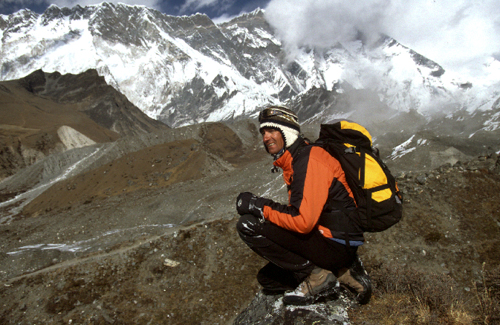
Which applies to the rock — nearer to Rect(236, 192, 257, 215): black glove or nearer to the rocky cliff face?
Rect(236, 192, 257, 215): black glove

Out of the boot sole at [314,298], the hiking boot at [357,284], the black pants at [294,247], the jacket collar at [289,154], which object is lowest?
the hiking boot at [357,284]

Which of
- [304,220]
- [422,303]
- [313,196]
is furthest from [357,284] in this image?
[313,196]

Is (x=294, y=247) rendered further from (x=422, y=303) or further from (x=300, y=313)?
(x=422, y=303)

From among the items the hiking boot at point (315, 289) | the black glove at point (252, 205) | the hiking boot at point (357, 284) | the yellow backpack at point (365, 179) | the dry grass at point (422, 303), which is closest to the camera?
the yellow backpack at point (365, 179)

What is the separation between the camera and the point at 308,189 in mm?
3371

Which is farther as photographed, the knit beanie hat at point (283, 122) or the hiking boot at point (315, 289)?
the hiking boot at point (315, 289)

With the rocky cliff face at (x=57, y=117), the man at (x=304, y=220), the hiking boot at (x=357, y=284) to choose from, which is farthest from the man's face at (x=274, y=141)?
the rocky cliff face at (x=57, y=117)

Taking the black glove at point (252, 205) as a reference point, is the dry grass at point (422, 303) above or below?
below

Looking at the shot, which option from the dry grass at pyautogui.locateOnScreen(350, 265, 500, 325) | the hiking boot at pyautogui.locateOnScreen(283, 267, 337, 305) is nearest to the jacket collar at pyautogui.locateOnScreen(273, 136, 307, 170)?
the hiking boot at pyautogui.locateOnScreen(283, 267, 337, 305)

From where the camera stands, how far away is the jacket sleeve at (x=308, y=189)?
3377 millimetres

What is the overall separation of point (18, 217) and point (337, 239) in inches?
1217

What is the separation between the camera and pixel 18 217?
26.0 metres

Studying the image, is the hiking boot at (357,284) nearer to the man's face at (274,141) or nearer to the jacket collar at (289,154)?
the jacket collar at (289,154)

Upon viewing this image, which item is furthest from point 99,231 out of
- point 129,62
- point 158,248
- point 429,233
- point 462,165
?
point 129,62
